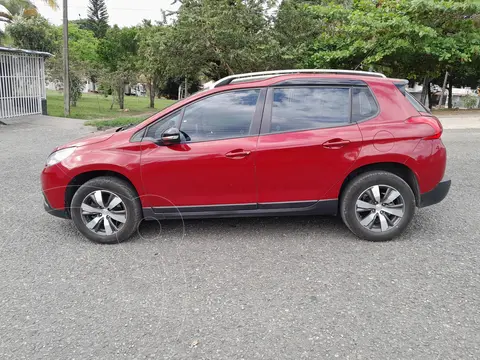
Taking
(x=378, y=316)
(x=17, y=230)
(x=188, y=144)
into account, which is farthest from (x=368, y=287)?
(x=17, y=230)

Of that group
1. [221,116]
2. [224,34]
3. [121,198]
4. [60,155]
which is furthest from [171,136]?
[224,34]

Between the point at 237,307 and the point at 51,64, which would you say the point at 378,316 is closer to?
the point at 237,307

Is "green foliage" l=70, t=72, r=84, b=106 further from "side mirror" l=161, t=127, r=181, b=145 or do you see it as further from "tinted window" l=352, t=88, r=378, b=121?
"tinted window" l=352, t=88, r=378, b=121

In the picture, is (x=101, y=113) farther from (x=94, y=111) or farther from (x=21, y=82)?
(x=21, y=82)

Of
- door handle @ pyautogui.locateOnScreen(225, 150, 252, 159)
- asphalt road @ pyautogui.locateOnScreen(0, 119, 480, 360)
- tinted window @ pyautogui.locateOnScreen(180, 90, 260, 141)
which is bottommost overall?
asphalt road @ pyautogui.locateOnScreen(0, 119, 480, 360)

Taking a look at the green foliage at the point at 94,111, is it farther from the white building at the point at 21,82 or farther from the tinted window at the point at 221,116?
the tinted window at the point at 221,116

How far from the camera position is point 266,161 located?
4047 millimetres

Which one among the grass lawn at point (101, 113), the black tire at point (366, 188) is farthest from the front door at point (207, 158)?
the grass lawn at point (101, 113)

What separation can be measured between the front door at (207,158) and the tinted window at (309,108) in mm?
231

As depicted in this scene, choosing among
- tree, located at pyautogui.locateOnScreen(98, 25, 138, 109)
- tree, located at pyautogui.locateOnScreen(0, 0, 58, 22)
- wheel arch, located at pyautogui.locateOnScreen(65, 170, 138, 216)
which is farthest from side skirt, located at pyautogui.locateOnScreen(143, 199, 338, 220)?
tree, located at pyautogui.locateOnScreen(98, 25, 138, 109)

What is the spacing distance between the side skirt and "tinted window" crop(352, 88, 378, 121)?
928 millimetres

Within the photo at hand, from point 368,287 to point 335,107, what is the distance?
6.12 feet

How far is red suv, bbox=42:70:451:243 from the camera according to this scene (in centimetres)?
406

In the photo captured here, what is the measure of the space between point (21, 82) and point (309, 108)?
15.9 metres
